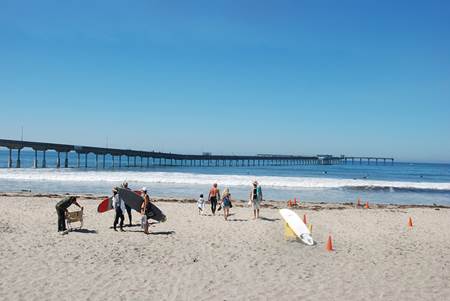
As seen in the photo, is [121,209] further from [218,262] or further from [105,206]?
[218,262]

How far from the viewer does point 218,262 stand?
8.95m

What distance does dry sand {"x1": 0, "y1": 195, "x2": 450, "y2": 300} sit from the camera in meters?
7.02

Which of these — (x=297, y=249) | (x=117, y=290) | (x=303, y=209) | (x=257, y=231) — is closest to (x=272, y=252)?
(x=297, y=249)

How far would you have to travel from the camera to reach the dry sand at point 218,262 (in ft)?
23.0

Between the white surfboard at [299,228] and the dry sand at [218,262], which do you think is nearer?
the dry sand at [218,262]

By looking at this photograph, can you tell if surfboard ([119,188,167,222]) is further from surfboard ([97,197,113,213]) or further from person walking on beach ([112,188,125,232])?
surfboard ([97,197,113,213])

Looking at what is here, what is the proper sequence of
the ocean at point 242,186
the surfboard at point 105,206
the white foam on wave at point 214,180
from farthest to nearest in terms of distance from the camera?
the white foam on wave at point 214,180 < the ocean at point 242,186 < the surfboard at point 105,206

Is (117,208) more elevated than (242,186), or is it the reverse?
(117,208)

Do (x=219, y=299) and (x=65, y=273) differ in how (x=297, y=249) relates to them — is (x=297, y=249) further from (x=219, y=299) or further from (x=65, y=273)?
(x=65, y=273)

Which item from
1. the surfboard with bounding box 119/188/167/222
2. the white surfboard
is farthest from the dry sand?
the surfboard with bounding box 119/188/167/222

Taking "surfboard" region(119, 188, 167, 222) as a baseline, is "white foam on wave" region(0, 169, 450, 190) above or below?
below

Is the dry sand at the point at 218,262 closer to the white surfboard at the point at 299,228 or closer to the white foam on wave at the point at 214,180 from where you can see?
the white surfboard at the point at 299,228

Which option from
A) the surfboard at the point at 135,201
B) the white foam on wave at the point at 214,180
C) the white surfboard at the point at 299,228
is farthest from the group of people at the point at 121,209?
the white foam on wave at the point at 214,180

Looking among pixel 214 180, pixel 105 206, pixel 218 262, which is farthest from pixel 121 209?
pixel 214 180
